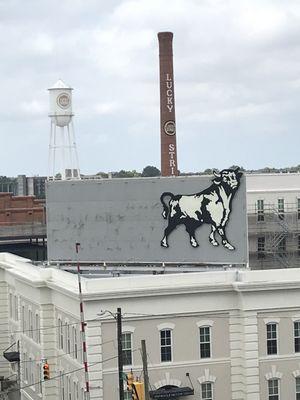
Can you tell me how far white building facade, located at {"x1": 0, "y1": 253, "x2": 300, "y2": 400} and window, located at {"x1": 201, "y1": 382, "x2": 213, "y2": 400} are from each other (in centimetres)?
4

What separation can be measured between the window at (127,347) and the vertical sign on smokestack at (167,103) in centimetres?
4582

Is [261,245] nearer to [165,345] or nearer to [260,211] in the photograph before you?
[260,211]

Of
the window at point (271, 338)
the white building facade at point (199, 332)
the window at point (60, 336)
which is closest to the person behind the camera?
the white building facade at point (199, 332)

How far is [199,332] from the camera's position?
35719mm

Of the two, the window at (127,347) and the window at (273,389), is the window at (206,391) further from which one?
the window at (127,347)

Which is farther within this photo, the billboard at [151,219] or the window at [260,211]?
the window at [260,211]

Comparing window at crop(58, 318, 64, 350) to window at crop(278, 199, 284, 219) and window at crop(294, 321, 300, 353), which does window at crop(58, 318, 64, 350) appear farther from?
window at crop(278, 199, 284, 219)

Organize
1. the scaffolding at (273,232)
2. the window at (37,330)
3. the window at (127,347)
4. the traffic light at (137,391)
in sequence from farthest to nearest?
the scaffolding at (273,232), the window at (37,330), the window at (127,347), the traffic light at (137,391)

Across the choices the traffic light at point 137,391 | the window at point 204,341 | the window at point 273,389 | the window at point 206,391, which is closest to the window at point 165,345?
the window at point 204,341

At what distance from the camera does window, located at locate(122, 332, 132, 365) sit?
34.5m

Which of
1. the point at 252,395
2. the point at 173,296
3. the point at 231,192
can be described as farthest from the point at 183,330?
the point at 231,192

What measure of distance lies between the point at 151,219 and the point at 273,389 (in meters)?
8.60

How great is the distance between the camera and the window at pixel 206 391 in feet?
117

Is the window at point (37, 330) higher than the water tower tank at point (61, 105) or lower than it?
lower
